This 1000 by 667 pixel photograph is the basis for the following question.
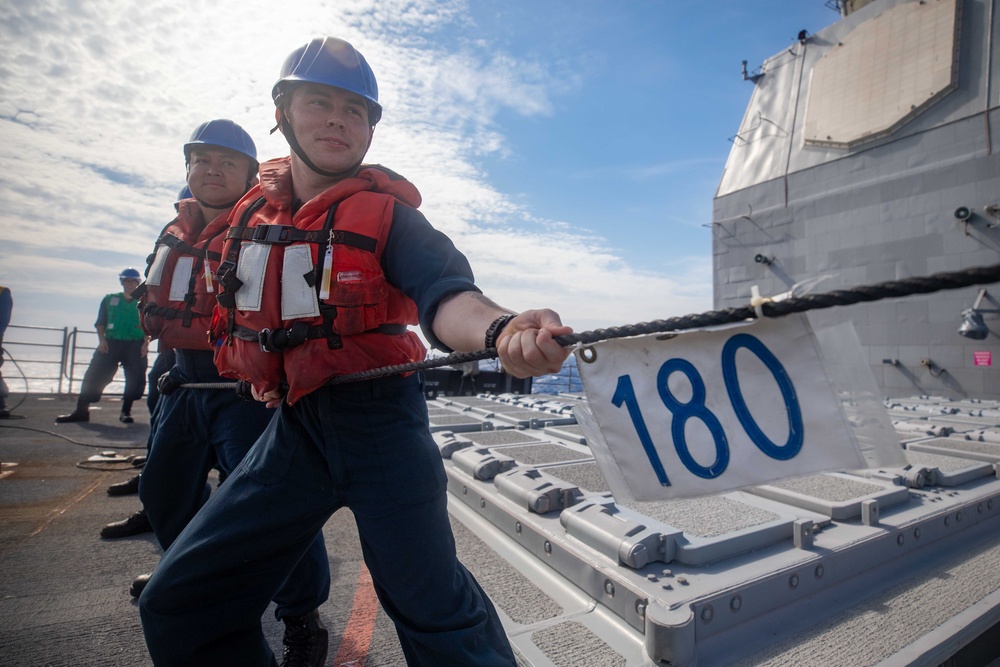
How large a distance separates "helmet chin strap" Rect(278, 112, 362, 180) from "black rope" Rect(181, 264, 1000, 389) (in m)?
0.74

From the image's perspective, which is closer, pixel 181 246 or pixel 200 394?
pixel 200 394

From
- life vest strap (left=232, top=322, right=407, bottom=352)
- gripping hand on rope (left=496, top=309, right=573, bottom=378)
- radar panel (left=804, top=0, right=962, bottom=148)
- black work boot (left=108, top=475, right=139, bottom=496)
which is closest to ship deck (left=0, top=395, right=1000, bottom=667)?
black work boot (left=108, top=475, right=139, bottom=496)

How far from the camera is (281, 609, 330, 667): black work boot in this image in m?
1.97

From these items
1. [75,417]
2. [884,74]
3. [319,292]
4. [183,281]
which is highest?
[884,74]

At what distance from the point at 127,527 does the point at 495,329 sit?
11.0 feet

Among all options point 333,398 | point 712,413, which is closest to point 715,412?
point 712,413

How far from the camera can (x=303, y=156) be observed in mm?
1724

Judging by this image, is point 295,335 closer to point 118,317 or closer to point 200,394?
point 200,394

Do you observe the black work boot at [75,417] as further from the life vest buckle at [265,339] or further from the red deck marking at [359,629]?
the life vest buckle at [265,339]

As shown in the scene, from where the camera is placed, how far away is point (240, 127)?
2.75 meters

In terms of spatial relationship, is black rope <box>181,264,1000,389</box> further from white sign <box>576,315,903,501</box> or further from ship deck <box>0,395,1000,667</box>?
ship deck <box>0,395,1000,667</box>

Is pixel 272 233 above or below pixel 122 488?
above

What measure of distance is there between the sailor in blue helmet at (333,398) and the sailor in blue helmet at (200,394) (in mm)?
452

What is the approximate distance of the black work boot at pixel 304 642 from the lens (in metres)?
1.97
